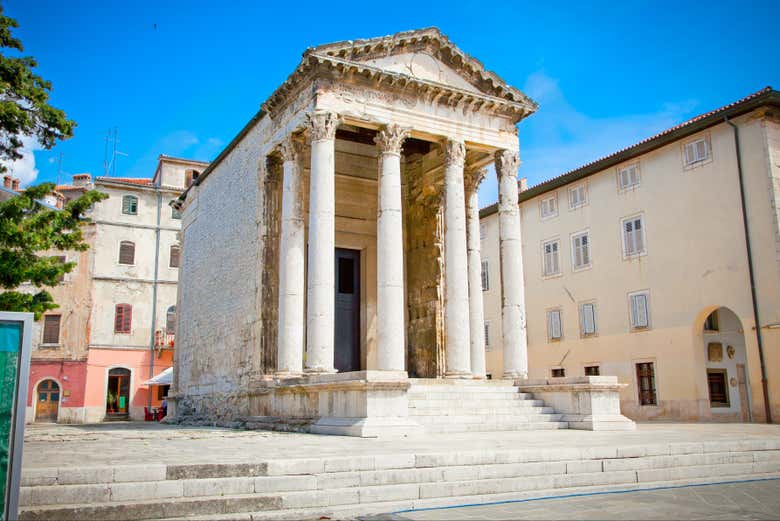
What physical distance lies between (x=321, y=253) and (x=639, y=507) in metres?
9.98

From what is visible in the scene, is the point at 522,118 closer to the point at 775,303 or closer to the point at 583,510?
the point at 775,303

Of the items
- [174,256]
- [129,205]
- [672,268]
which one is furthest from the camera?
[174,256]

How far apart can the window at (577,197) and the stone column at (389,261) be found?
1304 centimetres

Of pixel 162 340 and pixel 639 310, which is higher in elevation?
pixel 639 310

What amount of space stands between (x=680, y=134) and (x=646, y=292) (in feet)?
18.5

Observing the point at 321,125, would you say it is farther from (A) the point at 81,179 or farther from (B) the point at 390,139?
(A) the point at 81,179

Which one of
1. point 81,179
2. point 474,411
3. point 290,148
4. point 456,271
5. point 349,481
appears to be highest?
point 81,179

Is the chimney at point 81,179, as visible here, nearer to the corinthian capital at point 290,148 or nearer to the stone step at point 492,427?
the corinthian capital at point 290,148

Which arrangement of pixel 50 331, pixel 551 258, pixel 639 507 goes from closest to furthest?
pixel 639 507, pixel 551 258, pixel 50 331

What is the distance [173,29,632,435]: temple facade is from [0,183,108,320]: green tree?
14.9 ft

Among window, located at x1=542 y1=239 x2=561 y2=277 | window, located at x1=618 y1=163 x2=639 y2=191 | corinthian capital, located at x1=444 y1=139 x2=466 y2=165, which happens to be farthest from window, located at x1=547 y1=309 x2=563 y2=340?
corinthian capital, located at x1=444 y1=139 x2=466 y2=165

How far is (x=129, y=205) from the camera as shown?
36.5 metres

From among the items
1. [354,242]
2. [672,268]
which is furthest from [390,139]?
[672,268]

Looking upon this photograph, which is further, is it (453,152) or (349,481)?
(453,152)
